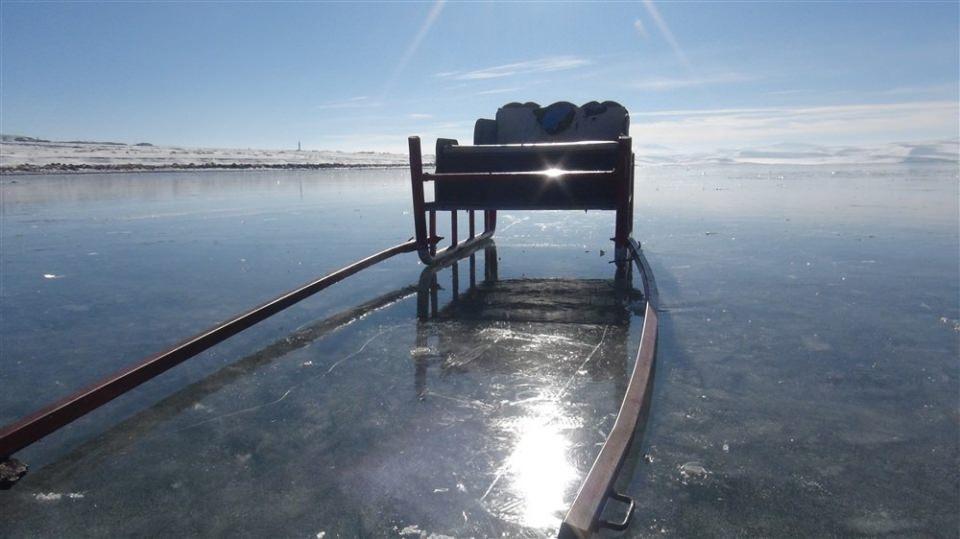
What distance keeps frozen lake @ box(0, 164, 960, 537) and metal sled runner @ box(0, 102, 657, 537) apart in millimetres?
189

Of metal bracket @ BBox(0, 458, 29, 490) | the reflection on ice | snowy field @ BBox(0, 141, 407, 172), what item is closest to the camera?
the reflection on ice

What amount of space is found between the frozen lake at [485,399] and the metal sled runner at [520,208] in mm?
189

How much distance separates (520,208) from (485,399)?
4.07m

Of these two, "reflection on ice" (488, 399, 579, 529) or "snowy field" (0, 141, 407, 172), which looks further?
"snowy field" (0, 141, 407, 172)

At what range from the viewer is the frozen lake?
2186 millimetres

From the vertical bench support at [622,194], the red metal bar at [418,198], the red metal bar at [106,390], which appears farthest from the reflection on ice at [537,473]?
the red metal bar at [418,198]

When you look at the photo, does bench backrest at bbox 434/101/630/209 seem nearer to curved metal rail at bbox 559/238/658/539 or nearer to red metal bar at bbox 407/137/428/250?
red metal bar at bbox 407/137/428/250

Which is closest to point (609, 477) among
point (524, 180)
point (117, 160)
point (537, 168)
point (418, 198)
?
point (418, 198)

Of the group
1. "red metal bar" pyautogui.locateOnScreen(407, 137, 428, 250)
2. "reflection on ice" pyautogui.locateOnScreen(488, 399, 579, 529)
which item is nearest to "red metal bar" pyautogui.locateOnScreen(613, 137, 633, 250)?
"red metal bar" pyautogui.locateOnScreen(407, 137, 428, 250)

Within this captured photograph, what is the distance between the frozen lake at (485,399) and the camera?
2.19m

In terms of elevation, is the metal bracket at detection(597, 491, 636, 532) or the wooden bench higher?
the wooden bench

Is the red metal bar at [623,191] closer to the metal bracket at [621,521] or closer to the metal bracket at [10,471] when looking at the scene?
the metal bracket at [621,521]

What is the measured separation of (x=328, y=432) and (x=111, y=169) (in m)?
34.7

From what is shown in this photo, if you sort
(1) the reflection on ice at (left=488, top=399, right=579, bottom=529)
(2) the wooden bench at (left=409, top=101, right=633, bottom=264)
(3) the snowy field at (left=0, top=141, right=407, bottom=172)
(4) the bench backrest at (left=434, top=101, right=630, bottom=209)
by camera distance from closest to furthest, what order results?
(1) the reflection on ice at (left=488, top=399, right=579, bottom=529)
(2) the wooden bench at (left=409, top=101, right=633, bottom=264)
(4) the bench backrest at (left=434, top=101, right=630, bottom=209)
(3) the snowy field at (left=0, top=141, right=407, bottom=172)
